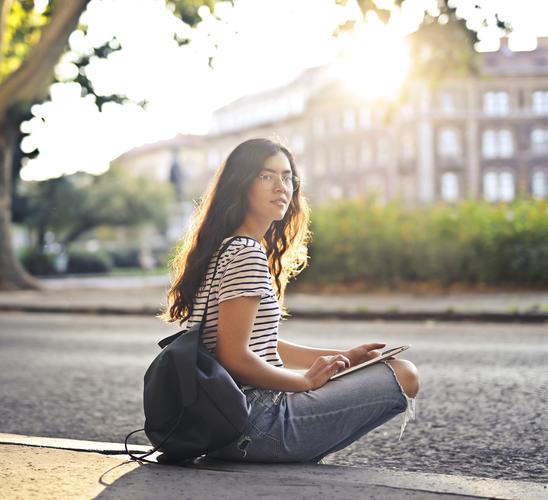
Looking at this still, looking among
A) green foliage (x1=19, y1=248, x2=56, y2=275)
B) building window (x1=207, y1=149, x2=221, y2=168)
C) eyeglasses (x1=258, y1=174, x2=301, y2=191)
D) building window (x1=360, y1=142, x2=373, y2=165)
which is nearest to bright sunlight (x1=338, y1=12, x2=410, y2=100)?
eyeglasses (x1=258, y1=174, x2=301, y2=191)

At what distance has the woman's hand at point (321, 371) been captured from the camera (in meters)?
3.59

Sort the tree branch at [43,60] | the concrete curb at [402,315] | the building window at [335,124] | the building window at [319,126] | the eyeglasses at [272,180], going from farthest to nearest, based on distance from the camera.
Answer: the building window at [319,126], the building window at [335,124], the tree branch at [43,60], the concrete curb at [402,315], the eyeglasses at [272,180]

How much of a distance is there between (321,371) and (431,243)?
14427mm

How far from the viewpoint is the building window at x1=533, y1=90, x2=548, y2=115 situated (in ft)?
223

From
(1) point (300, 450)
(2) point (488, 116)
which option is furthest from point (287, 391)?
(2) point (488, 116)

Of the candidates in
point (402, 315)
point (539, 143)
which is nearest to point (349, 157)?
point (539, 143)

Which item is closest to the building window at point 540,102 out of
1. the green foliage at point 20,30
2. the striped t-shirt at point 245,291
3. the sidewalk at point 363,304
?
the green foliage at point 20,30

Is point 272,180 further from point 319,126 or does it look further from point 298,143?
point 298,143

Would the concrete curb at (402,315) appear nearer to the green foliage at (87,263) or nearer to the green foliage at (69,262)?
the green foliage at (69,262)

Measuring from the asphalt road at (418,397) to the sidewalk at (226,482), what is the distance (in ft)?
2.55

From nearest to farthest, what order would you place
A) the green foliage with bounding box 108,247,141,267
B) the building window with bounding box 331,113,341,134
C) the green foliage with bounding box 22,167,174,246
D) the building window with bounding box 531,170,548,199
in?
1. the green foliage with bounding box 108,247,141,267
2. the green foliage with bounding box 22,167,174,246
3. the building window with bounding box 531,170,548,199
4. the building window with bounding box 331,113,341,134

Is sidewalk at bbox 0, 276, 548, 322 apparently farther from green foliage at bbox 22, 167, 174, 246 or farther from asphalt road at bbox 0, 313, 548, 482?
green foliage at bbox 22, 167, 174, 246

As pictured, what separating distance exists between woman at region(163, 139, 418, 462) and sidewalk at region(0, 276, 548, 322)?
7.68 metres

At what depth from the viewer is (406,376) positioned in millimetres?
3668
